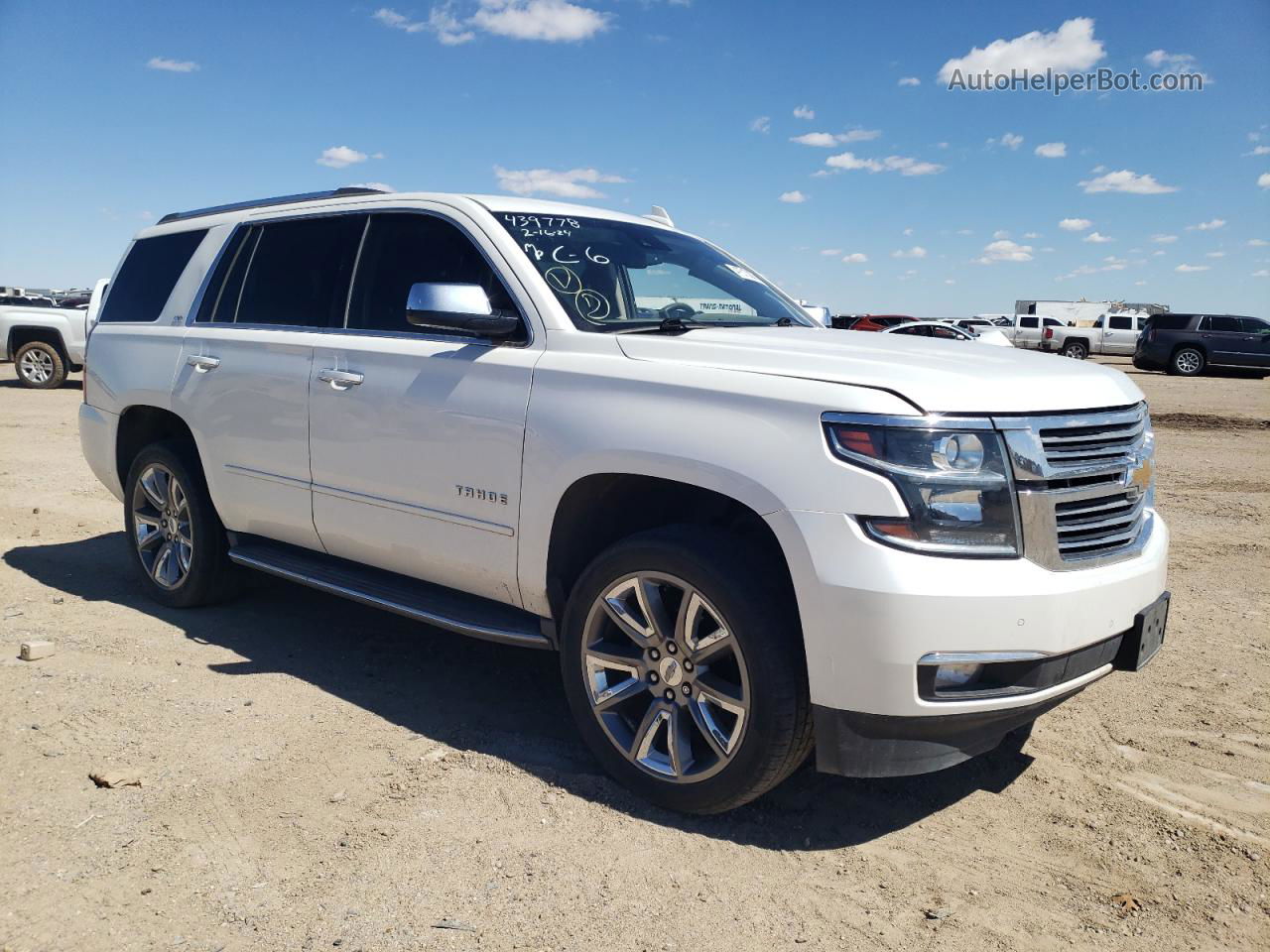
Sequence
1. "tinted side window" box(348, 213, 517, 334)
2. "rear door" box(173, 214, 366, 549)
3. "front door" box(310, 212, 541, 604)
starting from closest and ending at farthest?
"front door" box(310, 212, 541, 604), "tinted side window" box(348, 213, 517, 334), "rear door" box(173, 214, 366, 549)

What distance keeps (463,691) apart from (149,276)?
3163 millimetres

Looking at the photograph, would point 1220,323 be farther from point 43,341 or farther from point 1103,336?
point 43,341

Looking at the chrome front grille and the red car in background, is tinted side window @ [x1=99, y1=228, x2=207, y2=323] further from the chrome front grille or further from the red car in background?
the red car in background

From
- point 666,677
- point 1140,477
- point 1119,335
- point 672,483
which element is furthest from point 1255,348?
point 666,677

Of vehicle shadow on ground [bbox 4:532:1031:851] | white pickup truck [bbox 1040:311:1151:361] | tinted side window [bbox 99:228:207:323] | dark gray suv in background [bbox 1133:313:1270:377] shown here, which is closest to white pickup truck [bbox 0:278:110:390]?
vehicle shadow on ground [bbox 4:532:1031:851]

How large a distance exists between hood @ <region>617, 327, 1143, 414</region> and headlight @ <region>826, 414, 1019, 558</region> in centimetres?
8

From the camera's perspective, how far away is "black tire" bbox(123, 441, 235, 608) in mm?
5250

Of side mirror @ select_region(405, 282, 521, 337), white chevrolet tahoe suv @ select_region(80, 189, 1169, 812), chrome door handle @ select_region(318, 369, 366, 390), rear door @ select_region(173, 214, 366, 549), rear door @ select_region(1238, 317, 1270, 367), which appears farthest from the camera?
rear door @ select_region(1238, 317, 1270, 367)

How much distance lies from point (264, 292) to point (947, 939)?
13.4 feet

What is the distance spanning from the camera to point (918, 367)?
10.2 ft

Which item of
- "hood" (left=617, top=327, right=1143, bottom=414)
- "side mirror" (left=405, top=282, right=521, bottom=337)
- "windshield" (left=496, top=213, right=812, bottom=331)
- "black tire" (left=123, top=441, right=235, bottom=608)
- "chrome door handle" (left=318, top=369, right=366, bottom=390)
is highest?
"windshield" (left=496, top=213, right=812, bottom=331)

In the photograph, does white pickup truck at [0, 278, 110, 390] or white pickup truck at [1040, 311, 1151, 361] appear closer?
white pickup truck at [0, 278, 110, 390]

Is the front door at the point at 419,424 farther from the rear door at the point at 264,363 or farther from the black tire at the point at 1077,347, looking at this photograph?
the black tire at the point at 1077,347

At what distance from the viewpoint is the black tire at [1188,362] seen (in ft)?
93.6
